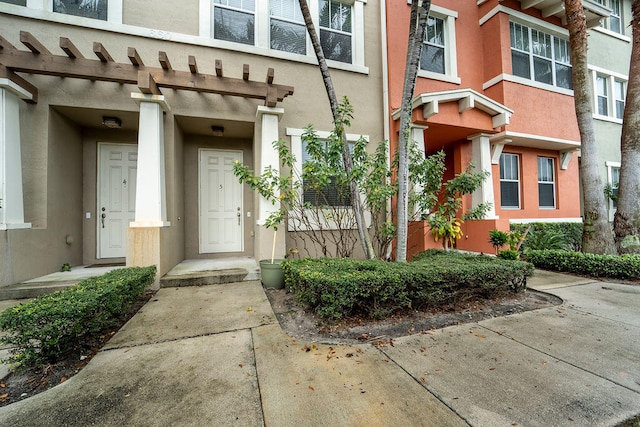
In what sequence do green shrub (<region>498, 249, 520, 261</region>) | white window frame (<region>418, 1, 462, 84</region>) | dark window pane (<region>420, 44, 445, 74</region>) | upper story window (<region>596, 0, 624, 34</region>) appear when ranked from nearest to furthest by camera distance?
green shrub (<region>498, 249, 520, 261</region>) → dark window pane (<region>420, 44, 445, 74</region>) → white window frame (<region>418, 1, 462, 84</region>) → upper story window (<region>596, 0, 624, 34</region>)

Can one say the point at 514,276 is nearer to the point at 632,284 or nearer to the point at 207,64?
the point at 632,284

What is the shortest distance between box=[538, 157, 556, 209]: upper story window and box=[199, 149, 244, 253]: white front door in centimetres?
878

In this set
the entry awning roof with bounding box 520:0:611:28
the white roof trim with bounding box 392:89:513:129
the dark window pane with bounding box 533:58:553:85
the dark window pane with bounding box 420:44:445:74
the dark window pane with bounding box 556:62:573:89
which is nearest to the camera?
the white roof trim with bounding box 392:89:513:129

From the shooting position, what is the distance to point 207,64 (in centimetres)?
511

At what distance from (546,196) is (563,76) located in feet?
12.0

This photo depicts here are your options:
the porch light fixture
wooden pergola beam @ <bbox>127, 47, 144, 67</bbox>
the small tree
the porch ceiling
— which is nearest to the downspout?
the small tree

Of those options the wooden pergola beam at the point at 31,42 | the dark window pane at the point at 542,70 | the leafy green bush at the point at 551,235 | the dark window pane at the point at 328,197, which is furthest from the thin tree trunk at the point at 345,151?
the dark window pane at the point at 542,70

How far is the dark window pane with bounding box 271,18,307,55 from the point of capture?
5.70m

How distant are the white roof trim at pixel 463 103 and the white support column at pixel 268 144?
281 cm

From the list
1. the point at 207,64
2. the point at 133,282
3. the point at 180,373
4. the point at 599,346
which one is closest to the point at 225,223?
the point at 133,282

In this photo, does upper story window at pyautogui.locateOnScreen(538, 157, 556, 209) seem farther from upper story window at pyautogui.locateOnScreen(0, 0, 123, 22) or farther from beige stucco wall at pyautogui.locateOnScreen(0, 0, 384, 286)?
upper story window at pyautogui.locateOnScreen(0, 0, 123, 22)

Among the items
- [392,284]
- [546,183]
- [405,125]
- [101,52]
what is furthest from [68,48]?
[546,183]

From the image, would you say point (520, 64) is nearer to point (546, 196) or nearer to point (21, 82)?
point (546, 196)

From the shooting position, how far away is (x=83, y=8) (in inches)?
187
